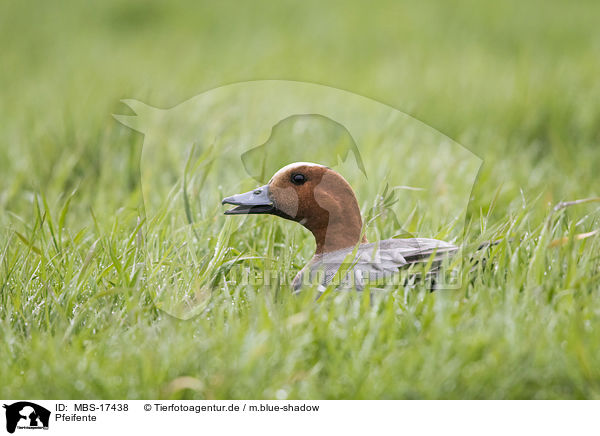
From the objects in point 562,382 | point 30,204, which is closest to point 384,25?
point 30,204

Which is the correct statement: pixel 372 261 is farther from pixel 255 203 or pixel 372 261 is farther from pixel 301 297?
pixel 255 203

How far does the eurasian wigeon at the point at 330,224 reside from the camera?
6.20 ft

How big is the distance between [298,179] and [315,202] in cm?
8

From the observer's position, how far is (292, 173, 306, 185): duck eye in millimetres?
1923

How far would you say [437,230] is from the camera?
222 centimetres

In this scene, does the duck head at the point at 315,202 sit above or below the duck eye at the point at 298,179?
below

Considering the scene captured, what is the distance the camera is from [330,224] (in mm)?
1953

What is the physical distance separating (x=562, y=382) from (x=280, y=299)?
2.47 ft
